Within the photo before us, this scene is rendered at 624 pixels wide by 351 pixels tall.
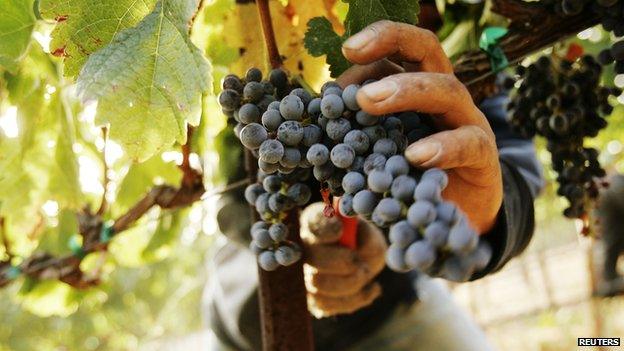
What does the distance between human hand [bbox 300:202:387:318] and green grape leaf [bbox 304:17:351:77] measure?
0.52m

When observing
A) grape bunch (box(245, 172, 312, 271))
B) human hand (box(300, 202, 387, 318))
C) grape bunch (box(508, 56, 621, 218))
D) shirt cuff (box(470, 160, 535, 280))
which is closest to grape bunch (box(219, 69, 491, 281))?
grape bunch (box(245, 172, 312, 271))

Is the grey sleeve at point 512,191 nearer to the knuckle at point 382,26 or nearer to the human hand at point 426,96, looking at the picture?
the human hand at point 426,96

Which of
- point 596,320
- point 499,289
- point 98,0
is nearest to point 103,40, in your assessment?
point 98,0

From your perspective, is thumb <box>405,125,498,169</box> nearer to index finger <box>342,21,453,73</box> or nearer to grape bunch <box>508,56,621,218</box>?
index finger <box>342,21,453,73</box>

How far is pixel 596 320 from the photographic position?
12.6 ft

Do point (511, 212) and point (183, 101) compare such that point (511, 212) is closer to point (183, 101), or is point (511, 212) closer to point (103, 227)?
point (183, 101)

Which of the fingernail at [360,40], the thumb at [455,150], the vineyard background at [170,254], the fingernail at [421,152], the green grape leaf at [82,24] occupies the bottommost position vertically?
the vineyard background at [170,254]

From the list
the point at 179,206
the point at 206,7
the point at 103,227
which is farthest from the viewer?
the point at 103,227

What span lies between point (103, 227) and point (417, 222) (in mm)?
1302

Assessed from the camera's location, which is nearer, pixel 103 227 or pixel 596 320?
pixel 103 227

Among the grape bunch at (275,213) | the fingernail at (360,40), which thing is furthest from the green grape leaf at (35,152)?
the fingernail at (360,40)

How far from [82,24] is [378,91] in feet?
1.17

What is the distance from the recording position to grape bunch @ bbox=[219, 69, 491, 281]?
49cm

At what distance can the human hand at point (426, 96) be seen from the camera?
0.59m
